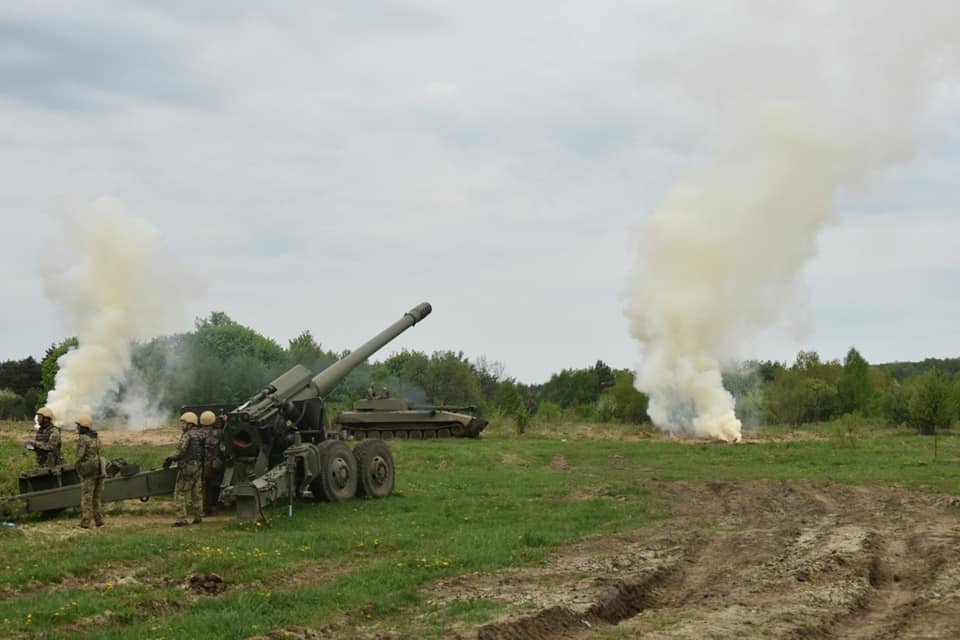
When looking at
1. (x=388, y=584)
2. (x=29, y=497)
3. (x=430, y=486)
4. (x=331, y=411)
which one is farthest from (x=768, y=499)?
(x=331, y=411)

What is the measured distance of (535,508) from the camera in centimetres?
1816

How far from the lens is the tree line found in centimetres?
5299

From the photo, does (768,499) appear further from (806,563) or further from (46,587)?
(46,587)

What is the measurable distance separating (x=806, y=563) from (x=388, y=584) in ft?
15.9

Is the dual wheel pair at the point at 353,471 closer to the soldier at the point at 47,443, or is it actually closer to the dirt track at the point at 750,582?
the soldier at the point at 47,443

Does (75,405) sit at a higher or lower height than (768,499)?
higher

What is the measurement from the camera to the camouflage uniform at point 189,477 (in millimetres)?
16203

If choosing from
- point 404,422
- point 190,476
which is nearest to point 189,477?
point 190,476

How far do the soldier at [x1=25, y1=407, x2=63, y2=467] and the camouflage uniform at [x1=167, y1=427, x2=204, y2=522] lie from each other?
12.2 feet

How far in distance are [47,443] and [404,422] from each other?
88.8 feet

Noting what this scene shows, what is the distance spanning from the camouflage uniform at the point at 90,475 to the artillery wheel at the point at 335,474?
3640mm

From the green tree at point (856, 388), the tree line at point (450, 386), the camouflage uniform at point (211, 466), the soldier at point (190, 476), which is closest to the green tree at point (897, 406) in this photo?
the tree line at point (450, 386)

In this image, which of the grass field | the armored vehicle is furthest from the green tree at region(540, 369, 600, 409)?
the grass field

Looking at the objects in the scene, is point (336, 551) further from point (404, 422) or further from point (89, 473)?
point (404, 422)
